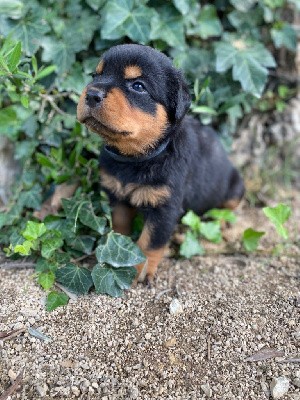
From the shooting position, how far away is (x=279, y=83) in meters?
5.27

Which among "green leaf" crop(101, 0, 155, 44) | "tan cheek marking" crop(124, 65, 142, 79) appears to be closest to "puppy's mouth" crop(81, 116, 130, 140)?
"tan cheek marking" crop(124, 65, 142, 79)

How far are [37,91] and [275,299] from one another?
253 cm

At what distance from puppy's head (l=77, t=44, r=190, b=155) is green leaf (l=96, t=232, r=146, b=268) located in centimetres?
70

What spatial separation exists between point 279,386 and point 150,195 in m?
1.58

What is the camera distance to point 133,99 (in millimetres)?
3170

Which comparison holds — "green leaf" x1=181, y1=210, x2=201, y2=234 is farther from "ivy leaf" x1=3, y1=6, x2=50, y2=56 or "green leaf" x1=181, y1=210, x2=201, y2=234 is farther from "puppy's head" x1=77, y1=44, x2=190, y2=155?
"ivy leaf" x1=3, y1=6, x2=50, y2=56

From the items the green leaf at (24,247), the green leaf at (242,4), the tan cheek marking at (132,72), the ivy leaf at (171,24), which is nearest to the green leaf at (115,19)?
the ivy leaf at (171,24)

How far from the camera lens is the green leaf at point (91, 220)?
3785 millimetres

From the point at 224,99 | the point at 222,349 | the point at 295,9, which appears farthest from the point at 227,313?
the point at 295,9

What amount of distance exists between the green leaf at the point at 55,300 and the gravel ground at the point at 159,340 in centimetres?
4

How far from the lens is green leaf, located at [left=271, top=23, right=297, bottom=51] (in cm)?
482

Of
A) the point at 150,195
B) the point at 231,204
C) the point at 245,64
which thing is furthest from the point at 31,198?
the point at 245,64

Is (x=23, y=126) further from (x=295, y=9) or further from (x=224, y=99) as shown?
(x=295, y=9)

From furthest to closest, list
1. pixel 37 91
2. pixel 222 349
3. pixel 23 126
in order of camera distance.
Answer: pixel 23 126
pixel 37 91
pixel 222 349
